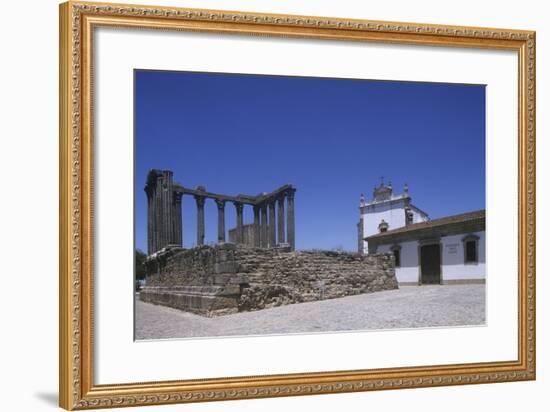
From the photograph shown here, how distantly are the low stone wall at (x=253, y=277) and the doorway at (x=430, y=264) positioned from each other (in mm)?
352

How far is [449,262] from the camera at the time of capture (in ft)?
30.1

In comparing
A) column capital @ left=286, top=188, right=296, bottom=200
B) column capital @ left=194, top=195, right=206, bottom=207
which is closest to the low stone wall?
column capital @ left=194, top=195, right=206, bottom=207

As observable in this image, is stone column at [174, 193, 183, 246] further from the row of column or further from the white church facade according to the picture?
the white church facade

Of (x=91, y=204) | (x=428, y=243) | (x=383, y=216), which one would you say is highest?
(x=91, y=204)

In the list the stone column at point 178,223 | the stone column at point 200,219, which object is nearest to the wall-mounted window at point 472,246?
the stone column at point 200,219

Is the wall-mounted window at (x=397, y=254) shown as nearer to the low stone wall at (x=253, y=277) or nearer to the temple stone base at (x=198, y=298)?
the low stone wall at (x=253, y=277)

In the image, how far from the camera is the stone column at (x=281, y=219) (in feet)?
27.6

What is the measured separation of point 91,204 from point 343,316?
117 inches

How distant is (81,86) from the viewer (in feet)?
24.9

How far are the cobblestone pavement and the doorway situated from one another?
12 cm

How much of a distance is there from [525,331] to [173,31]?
516 cm

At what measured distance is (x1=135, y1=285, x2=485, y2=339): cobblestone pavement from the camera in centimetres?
802

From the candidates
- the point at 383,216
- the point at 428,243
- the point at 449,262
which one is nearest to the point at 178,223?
the point at 383,216

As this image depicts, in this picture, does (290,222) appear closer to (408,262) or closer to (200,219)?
(200,219)
